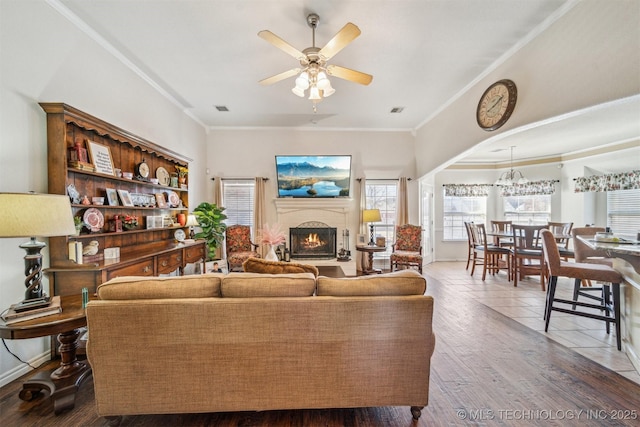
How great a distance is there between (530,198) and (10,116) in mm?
9096

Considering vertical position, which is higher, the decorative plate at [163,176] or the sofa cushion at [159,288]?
the decorative plate at [163,176]

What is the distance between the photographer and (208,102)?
4.36 m

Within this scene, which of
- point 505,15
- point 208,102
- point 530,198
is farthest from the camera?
point 530,198

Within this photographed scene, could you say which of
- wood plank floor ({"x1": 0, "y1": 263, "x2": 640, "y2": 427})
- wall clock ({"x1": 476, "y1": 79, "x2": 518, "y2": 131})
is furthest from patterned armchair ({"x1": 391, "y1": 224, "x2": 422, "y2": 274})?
wood plank floor ({"x1": 0, "y1": 263, "x2": 640, "y2": 427})

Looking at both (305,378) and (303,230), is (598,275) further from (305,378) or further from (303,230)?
(303,230)

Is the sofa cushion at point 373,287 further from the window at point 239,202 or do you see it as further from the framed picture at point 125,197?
the window at point 239,202

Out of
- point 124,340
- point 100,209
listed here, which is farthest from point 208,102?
point 124,340

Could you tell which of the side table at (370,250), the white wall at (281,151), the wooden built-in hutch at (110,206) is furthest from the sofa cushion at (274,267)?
the white wall at (281,151)

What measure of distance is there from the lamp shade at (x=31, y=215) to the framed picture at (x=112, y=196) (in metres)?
1.24

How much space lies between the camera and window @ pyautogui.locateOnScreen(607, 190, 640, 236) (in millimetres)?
5086

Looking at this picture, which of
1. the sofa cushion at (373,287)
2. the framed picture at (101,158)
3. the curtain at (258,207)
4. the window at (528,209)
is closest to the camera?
the sofa cushion at (373,287)

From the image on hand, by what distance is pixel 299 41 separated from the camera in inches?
110

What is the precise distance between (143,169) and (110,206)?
0.87 metres

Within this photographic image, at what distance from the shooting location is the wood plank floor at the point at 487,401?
1636mm
